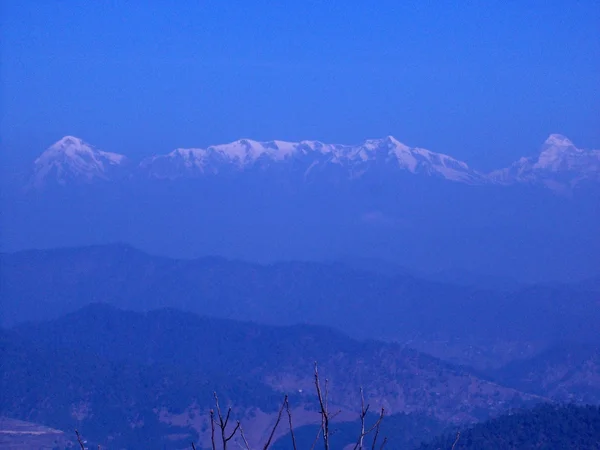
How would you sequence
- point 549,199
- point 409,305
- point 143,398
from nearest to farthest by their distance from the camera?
point 143,398 < point 409,305 < point 549,199

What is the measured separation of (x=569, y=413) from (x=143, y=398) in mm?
26442

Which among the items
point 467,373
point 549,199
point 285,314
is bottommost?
point 467,373

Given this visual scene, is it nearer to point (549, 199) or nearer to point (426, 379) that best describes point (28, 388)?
point (426, 379)

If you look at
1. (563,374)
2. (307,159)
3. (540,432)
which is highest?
(307,159)

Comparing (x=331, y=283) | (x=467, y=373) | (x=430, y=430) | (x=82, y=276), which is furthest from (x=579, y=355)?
(x=82, y=276)

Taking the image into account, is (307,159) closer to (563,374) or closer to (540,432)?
(563,374)

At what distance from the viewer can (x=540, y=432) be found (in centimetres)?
2670

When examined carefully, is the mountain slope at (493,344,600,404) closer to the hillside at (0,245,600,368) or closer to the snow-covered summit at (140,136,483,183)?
the hillside at (0,245,600,368)

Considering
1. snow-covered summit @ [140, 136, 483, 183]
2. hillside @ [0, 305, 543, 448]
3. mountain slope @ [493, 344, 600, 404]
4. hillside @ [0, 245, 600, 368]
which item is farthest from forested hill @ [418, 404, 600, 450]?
snow-covered summit @ [140, 136, 483, 183]

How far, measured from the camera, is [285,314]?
4198 inches

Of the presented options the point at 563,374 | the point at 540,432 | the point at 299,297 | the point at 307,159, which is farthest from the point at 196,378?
the point at 307,159

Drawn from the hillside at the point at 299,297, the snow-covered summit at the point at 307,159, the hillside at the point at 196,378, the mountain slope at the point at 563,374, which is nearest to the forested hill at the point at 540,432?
the hillside at the point at 196,378

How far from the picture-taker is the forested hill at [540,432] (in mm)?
25359

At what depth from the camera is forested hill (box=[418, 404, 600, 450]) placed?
83.2 ft
